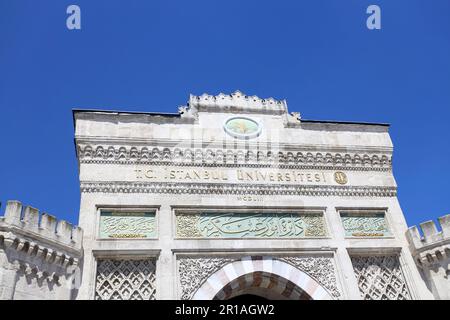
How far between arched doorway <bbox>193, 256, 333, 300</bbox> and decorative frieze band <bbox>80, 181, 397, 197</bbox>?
1.57 metres

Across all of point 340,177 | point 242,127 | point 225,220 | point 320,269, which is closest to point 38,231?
point 225,220

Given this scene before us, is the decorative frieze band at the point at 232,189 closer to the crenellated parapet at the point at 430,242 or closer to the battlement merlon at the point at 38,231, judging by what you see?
the battlement merlon at the point at 38,231

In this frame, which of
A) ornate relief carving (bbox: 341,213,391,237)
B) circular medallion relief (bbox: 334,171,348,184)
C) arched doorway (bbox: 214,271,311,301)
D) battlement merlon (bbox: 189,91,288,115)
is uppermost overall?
battlement merlon (bbox: 189,91,288,115)

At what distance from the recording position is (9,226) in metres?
7.52

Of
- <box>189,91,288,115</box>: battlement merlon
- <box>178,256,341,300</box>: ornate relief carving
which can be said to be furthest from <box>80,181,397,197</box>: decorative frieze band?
<box>189,91,288,115</box>: battlement merlon

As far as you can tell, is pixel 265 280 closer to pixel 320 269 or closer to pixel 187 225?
pixel 320 269

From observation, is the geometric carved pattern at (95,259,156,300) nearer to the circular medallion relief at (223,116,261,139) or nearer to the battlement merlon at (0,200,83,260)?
the battlement merlon at (0,200,83,260)

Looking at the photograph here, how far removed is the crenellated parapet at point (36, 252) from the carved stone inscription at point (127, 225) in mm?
633

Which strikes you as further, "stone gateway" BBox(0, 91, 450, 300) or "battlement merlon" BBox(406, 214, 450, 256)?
"battlement merlon" BBox(406, 214, 450, 256)

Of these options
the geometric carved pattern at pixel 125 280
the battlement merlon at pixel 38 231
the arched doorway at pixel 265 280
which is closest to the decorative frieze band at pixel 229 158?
the battlement merlon at pixel 38 231

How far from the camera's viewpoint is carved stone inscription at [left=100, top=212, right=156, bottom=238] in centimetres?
895
